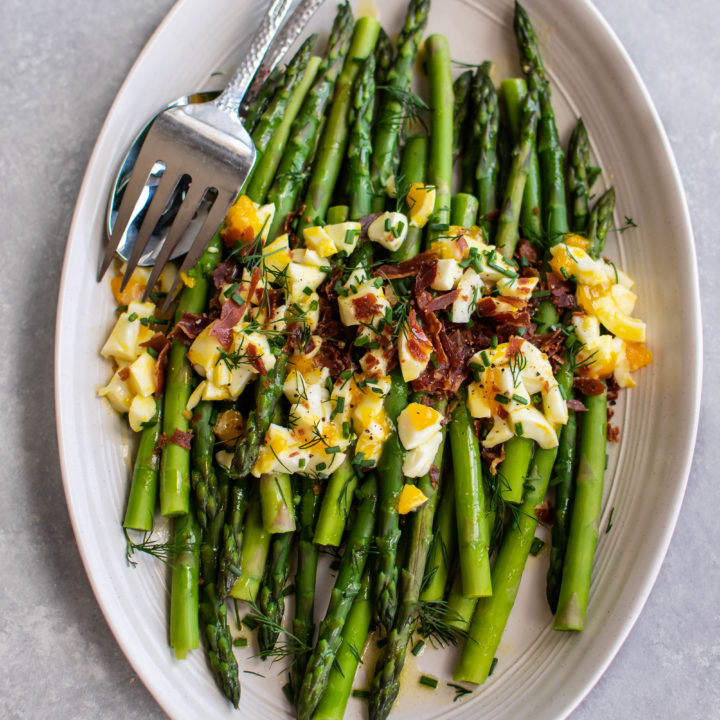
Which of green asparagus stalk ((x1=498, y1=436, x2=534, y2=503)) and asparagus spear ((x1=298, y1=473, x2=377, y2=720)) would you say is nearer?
asparagus spear ((x1=298, y1=473, x2=377, y2=720))

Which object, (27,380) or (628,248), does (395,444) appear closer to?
(628,248)

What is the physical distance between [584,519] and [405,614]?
0.98m

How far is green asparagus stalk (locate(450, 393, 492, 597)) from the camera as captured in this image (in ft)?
10.5

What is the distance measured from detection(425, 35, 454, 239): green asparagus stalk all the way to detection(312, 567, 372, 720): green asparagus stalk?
1.81m

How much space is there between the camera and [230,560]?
3137 millimetres

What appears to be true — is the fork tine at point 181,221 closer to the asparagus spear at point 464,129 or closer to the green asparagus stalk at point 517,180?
the asparagus spear at point 464,129

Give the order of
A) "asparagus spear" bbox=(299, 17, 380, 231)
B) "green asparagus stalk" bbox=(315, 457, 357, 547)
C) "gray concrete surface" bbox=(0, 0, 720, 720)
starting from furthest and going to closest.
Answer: "asparagus spear" bbox=(299, 17, 380, 231) → "gray concrete surface" bbox=(0, 0, 720, 720) → "green asparagus stalk" bbox=(315, 457, 357, 547)

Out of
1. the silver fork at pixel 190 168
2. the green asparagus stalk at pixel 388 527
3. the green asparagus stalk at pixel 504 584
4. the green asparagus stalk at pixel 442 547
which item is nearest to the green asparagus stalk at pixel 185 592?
the green asparagus stalk at pixel 388 527

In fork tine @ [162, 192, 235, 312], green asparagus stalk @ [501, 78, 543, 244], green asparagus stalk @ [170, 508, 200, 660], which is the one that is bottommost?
green asparagus stalk @ [170, 508, 200, 660]

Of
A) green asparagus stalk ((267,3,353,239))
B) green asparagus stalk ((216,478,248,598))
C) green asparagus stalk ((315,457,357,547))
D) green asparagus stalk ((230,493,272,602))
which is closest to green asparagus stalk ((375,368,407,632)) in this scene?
green asparagus stalk ((315,457,357,547))

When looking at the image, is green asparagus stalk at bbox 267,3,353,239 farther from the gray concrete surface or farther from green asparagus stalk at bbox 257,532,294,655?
green asparagus stalk at bbox 257,532,294,655

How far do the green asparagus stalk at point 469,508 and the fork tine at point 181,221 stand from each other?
5.09 ft

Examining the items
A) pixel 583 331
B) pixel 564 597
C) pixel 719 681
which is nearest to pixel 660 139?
pixel 583 331

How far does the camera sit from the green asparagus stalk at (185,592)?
10.3ft
